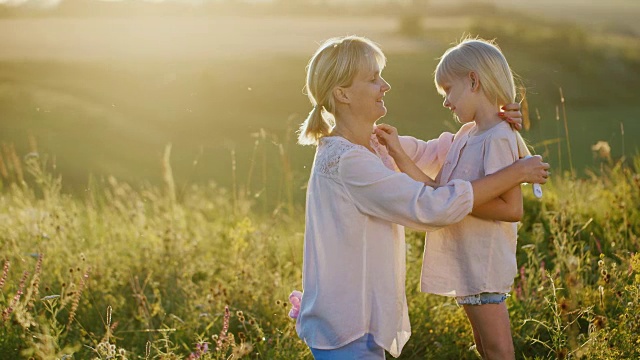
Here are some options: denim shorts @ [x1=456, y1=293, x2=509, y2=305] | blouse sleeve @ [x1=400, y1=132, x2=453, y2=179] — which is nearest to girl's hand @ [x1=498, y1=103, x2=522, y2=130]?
blouse sleeve @ [x1=400, y1=132, x2=453, y2=179]

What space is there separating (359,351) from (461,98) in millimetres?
1064

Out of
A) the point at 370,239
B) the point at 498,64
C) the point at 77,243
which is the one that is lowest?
the point at 77,243

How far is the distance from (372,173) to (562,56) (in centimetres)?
2164

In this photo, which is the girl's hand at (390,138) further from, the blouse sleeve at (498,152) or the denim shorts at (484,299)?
the denim shorts at (484,299)

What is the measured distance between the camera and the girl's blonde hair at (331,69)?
3197 mm

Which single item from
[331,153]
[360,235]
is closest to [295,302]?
[360,235]

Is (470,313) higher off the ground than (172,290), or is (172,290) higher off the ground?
(470,313)

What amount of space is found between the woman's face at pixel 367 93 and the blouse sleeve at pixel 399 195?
0.65 ft

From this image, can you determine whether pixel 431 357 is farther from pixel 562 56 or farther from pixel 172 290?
pixel 562 56

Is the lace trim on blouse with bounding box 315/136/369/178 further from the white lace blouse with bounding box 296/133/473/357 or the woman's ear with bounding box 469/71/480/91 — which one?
the woman's ear with bounding box 469/71/480/91

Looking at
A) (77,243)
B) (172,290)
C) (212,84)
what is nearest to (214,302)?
(172,290)

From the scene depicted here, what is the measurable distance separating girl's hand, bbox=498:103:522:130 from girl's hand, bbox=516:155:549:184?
187 millimetres

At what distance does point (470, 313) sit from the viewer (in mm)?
3400

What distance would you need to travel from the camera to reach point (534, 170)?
312 centimetres
